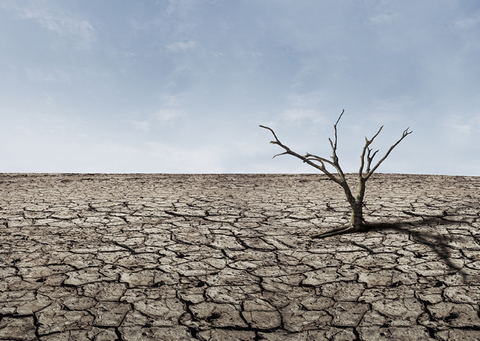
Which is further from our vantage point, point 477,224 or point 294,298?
point 477,224

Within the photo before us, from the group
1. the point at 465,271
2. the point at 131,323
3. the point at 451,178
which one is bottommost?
the point at 131,323

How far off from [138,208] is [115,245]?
3.13 ft

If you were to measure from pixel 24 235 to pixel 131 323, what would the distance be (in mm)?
1656

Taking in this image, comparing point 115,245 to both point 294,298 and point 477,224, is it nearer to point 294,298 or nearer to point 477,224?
point 294,298

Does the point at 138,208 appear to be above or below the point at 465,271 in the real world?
above

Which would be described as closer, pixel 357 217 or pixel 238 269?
pixel 238 269

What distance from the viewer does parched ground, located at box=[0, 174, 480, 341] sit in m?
1.65

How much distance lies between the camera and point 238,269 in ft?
7.25

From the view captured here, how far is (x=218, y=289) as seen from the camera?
6.47 feet

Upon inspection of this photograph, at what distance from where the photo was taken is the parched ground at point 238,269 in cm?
165

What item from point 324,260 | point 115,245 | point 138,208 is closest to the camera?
point 324,260

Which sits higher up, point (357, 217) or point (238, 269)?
point (357, 217)

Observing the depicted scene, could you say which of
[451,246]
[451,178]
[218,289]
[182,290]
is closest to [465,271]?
[451,246]

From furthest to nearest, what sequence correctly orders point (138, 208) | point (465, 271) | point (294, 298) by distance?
point (138, 208) < point (465, 271) < point (294, 298)
